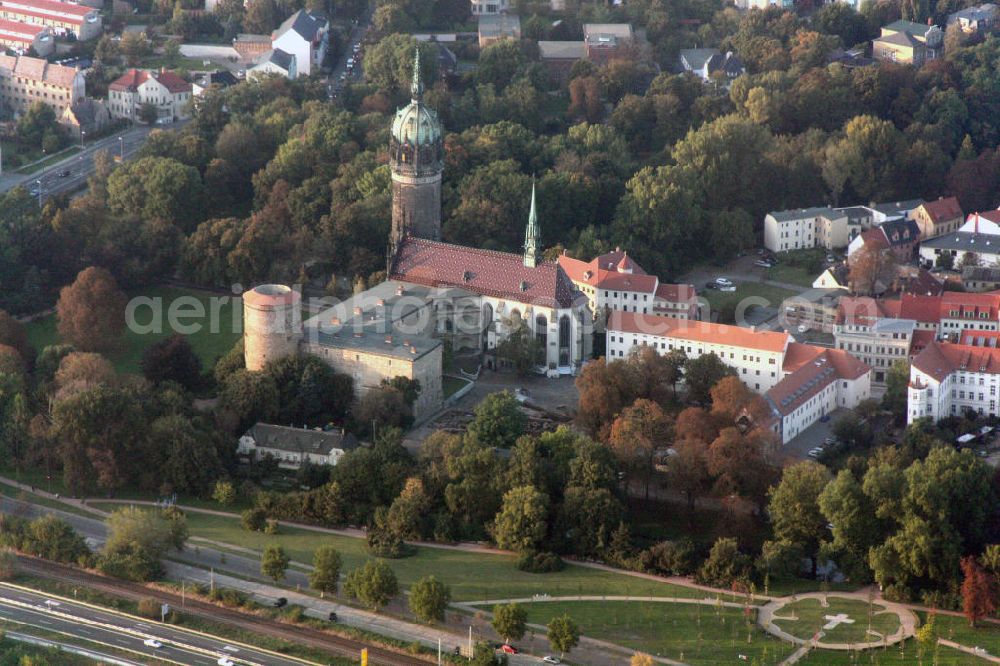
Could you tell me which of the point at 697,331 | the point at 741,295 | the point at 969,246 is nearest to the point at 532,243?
the point at 697,331

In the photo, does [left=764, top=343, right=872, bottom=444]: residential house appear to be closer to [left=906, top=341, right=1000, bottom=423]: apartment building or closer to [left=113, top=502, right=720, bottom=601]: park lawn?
[left=906, top=341, right=1000, bottom=423]: apartment building

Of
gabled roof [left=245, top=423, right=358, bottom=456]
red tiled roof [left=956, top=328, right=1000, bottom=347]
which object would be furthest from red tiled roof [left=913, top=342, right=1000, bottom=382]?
gabled roof [left=245, top=423, right=358, bottom=456]

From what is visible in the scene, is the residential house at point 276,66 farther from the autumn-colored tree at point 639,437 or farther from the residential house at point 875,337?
the autumn-colored tree at point 639,437

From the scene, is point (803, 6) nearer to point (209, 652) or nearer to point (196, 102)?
point (196, 102)

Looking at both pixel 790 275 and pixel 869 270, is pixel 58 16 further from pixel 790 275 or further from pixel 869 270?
pixel 869 270

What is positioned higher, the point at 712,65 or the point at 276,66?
the point at 712,65

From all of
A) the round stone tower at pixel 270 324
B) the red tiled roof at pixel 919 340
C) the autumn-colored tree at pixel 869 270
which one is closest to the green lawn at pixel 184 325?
the round stone tower at pixel 270 324

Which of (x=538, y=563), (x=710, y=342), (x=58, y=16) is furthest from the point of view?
(x=58, y=16)
